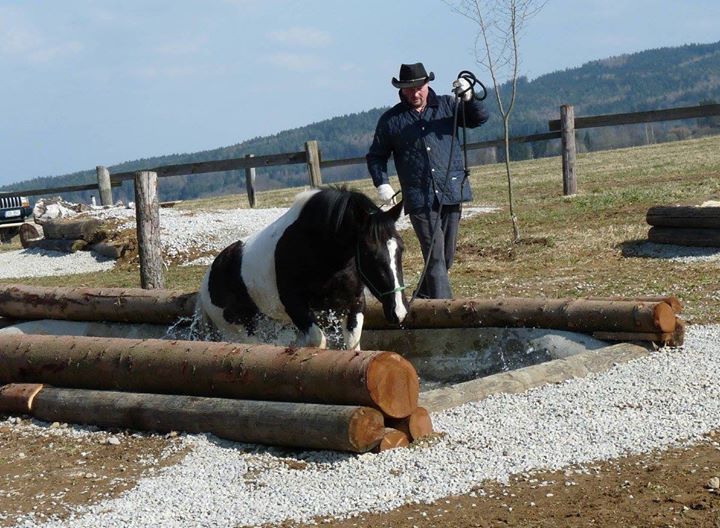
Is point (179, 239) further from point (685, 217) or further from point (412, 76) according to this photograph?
point (412, 76)

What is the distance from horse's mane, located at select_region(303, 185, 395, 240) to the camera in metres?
7.07

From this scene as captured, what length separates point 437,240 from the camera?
8.98 m

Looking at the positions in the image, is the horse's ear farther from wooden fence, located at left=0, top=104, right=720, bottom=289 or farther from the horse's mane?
wooden fence, located at left=0, top=104, right=720, bottom=289

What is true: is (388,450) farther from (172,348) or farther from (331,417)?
(172,348)

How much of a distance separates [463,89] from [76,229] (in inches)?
489

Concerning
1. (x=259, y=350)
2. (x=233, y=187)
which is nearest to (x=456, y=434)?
(x=259, y=350)

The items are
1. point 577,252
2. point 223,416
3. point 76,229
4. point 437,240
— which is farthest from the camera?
point 76,229

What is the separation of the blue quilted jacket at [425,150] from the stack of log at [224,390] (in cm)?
280

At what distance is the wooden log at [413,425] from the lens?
5.85m

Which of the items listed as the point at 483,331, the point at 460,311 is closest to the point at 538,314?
the point at 483,331

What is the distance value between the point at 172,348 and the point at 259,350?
2.44 feet

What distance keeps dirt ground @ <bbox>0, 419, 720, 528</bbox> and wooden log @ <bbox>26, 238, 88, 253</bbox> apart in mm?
13430

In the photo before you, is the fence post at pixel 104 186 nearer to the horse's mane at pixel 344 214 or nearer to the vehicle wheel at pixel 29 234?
the vehicle wheel at pixel 29 234

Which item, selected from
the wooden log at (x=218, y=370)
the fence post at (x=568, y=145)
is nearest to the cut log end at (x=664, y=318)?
the wooden log at (x=218, y=370)
